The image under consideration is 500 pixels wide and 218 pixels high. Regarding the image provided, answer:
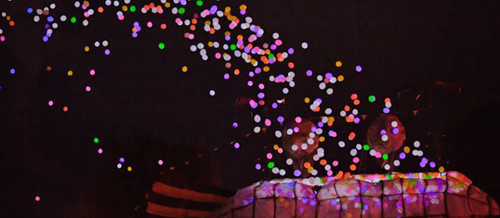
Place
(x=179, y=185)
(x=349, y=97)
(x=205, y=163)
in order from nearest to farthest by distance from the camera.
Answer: (x=179, y=185), (x=349, y=97), (x=205, y=163)

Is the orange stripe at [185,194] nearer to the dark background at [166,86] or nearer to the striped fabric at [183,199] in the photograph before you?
the striped fabric at [183,199]

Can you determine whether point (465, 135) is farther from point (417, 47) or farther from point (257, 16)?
point (257, 16)

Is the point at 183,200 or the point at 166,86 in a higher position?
the point at 166,86

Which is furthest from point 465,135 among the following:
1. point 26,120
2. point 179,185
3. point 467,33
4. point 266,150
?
point 26,120

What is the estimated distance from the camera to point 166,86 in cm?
392

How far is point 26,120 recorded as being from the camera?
13.0ft

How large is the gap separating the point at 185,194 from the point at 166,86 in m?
1.70

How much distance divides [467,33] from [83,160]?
2.45 m

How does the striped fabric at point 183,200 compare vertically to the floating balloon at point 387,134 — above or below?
below

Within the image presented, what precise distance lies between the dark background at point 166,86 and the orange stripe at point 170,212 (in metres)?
1.39

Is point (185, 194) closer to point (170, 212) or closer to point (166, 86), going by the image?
point (170, 212)

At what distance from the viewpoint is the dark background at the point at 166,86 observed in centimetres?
371

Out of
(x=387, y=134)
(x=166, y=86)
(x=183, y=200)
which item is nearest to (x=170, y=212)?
(x=183, y=200)

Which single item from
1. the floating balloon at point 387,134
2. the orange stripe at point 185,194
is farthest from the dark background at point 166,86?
the orange stripe at point 185,194
